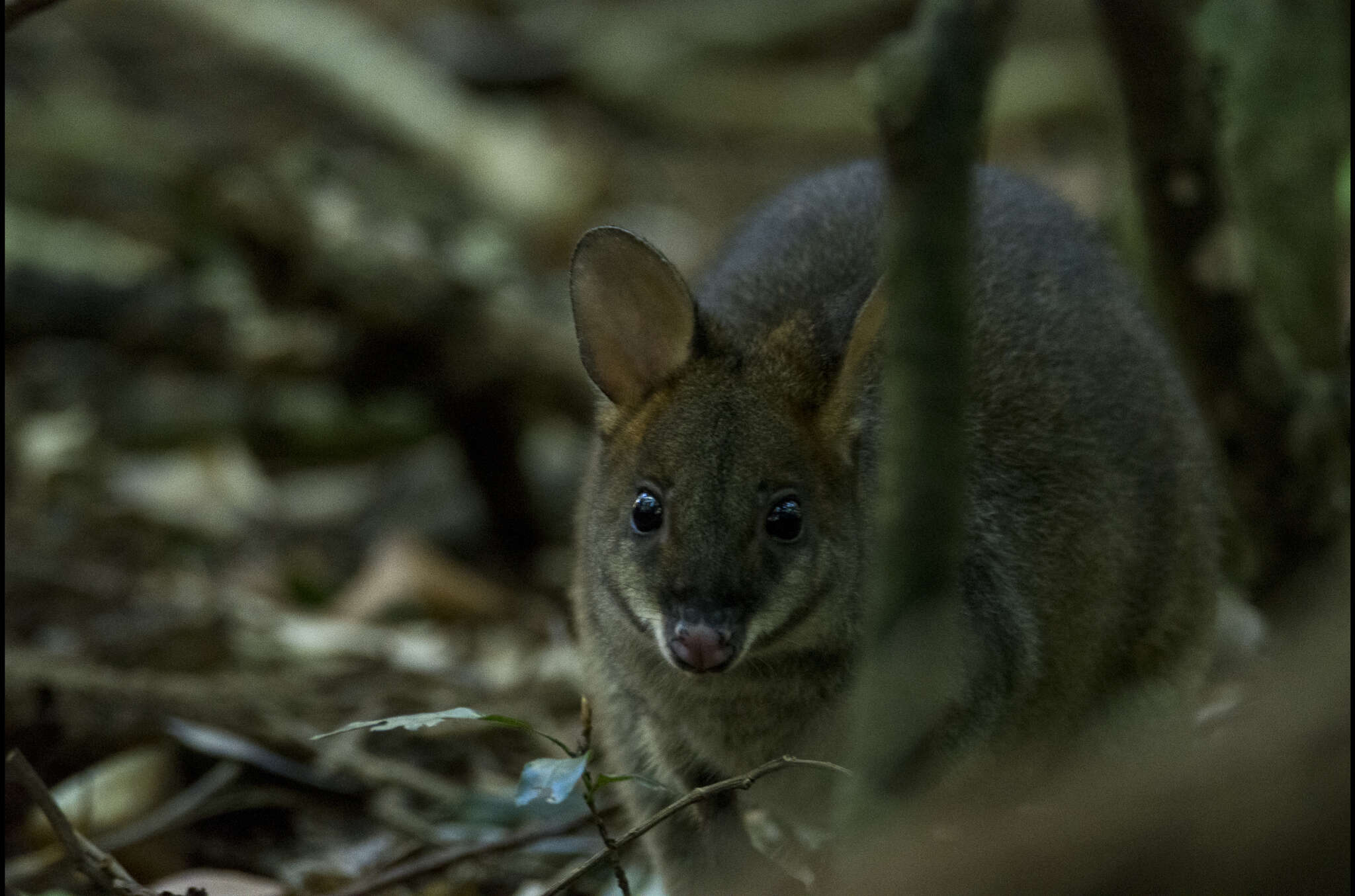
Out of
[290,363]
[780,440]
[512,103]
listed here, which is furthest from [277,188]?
[512,103]

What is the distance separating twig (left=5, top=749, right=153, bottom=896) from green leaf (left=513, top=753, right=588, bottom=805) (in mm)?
819

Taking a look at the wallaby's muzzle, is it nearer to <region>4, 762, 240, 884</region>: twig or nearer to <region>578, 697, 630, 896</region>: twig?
<region>578, 697, 630, 896</region>: twig

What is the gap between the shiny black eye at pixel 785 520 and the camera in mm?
3830

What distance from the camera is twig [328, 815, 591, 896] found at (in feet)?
12.9

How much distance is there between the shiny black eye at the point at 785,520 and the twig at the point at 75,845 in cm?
158

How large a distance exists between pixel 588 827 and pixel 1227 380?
8.56 feet

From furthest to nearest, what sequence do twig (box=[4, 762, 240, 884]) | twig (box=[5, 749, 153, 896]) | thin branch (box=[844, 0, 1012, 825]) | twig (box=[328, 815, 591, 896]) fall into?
twig (box=[4, 762, 240, 884]) < twig (box=[328, 815, 591, 896]) < twig (box=[5, 749, 153, 896]) < thin branch (box=[844, 0, 1012, 825])

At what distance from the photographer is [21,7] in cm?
360

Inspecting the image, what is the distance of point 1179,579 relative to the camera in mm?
4855

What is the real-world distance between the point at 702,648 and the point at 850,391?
81 cm

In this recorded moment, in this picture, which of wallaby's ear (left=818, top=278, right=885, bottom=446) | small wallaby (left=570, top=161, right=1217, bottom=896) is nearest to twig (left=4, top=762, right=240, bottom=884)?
small wallaby (left=570, top=161, right=1217, bottom=896)

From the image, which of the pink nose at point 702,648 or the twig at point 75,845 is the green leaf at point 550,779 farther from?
the twig at point 75,845

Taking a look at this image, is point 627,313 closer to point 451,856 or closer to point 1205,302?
point 451,856

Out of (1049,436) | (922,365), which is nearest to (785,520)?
(1049,436)
